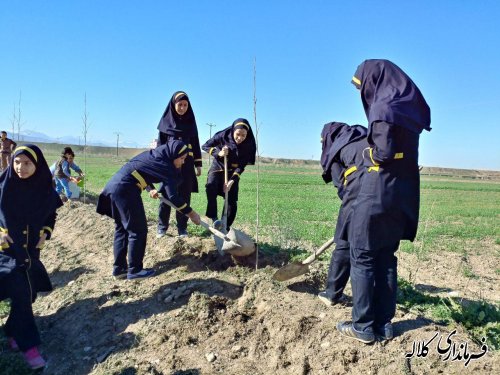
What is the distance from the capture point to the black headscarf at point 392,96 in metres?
2.88

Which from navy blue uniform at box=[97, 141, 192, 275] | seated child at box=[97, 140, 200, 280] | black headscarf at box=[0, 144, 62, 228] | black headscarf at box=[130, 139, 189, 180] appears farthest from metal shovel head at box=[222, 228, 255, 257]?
black headscarf at box=[0, 144, 62, 228]

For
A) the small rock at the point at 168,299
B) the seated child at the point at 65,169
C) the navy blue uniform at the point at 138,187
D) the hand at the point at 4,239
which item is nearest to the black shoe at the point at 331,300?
the small rock at the point at 168,299

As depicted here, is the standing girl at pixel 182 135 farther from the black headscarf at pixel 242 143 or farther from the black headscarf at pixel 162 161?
the black headscarf at pixel 162 161

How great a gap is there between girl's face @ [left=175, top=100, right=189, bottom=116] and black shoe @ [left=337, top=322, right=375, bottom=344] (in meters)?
3.51

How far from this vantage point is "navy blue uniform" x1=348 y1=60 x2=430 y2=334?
9.55 ft

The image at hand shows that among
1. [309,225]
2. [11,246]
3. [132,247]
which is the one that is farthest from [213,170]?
[309,225]

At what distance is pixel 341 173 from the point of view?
3.74 m

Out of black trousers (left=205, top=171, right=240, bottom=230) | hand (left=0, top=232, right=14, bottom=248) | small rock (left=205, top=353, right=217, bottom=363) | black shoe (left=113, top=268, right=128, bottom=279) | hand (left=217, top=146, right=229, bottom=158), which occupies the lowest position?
small rock (left=205, top=353, right=217, bottom=363)

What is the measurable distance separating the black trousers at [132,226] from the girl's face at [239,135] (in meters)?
1.65

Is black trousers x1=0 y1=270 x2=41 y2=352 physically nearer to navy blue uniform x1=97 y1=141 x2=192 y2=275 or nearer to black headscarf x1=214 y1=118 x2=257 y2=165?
navy blue uniform x1=97 y1=141 x2=192 y2=275

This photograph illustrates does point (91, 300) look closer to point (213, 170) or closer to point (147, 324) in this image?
point (147, 324)

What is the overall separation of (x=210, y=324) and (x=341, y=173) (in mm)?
1831

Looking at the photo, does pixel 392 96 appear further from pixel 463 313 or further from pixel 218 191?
pixel 218 191

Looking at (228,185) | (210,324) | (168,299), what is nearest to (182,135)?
(228,185)
